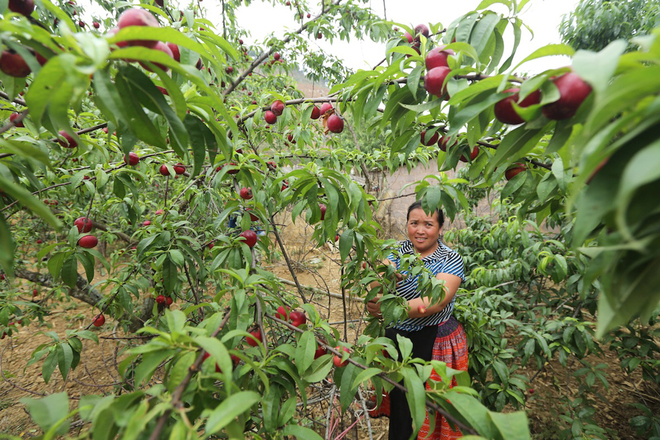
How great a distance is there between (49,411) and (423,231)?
5.73 feet

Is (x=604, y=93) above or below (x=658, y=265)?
above

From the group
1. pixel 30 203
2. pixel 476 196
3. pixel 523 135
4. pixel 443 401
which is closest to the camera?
pixel 30 203

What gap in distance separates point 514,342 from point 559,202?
9.40 feet

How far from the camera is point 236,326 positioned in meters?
0.75

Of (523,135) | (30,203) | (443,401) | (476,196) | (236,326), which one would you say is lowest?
(443,401)

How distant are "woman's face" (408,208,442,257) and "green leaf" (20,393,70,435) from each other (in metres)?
1.72

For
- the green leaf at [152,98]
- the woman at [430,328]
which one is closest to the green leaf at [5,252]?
the green leaf at [152,98]

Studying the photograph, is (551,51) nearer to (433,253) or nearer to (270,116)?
(270,116)

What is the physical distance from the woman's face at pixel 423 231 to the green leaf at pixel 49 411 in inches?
67.8

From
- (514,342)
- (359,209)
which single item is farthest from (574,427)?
(359,209)

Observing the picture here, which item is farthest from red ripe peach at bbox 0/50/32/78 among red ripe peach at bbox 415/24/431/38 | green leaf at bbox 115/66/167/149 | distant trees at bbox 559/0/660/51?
distant trees at bbox 559/0/660/51

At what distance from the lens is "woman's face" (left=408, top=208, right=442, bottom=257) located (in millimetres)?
1855

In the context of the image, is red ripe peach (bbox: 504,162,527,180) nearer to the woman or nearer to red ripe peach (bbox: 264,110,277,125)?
the woman

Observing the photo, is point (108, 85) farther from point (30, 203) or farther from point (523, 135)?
point (523, 135)
